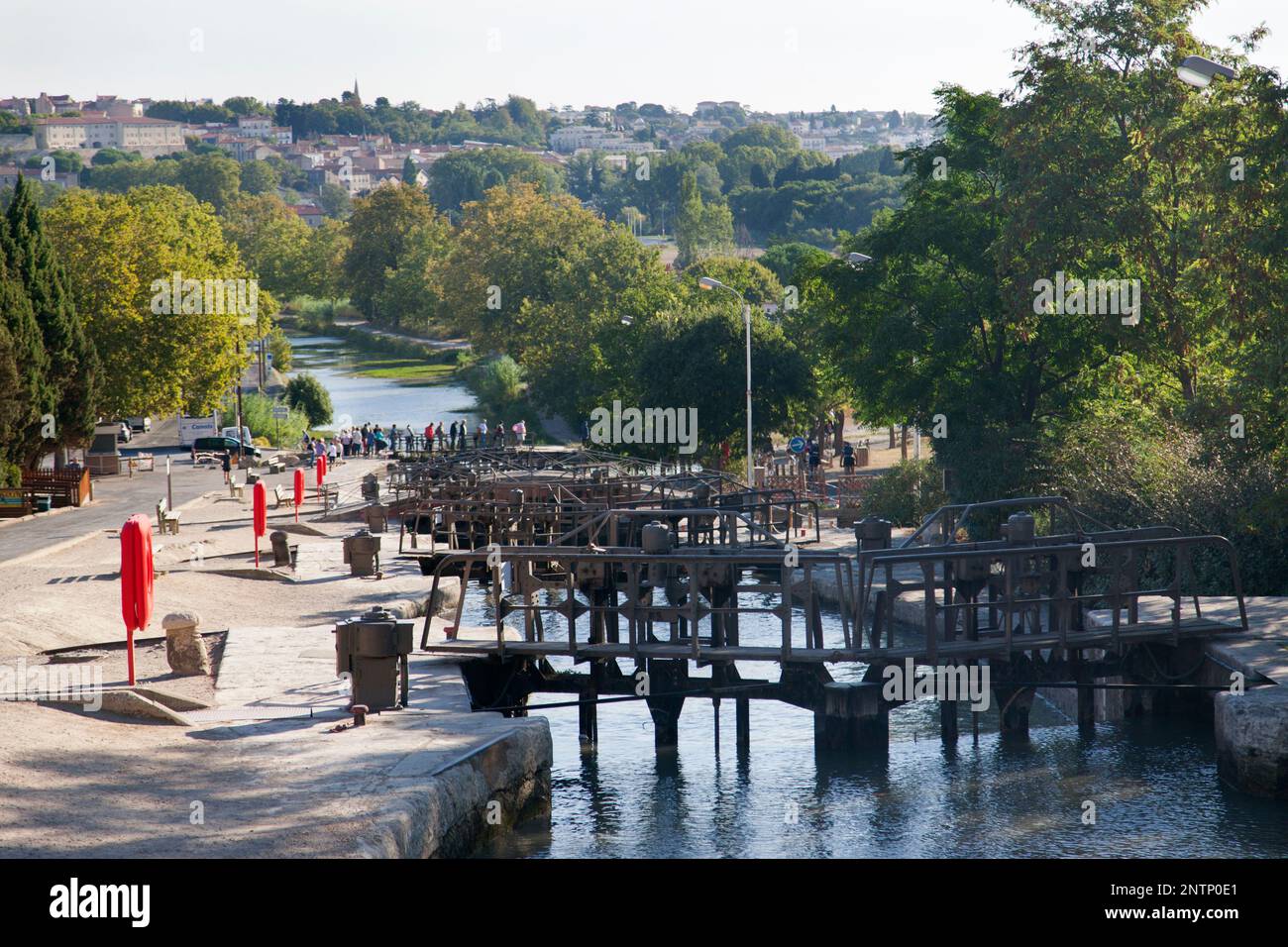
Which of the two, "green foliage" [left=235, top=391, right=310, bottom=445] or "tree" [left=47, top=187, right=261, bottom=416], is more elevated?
"tree" [left=47, top=187, right=261, bottom=416]

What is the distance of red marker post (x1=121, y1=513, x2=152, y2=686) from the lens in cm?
1909

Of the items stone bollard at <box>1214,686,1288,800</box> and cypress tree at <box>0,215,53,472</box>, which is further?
cypress tree at <box>0,215,53,472</box>

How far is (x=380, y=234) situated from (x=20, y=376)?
309 ft

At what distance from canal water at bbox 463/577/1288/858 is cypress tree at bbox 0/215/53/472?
23377 mm

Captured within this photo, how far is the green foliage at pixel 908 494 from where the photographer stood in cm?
3972

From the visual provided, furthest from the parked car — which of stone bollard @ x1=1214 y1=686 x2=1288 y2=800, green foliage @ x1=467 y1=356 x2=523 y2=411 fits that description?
stone bollard @ x1=1214 y1=686 x2=1288 y2=800

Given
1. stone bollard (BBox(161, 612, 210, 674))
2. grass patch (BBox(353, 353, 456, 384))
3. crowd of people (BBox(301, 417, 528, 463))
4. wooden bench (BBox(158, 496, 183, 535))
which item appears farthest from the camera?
grass patch (BBox(353, 353, 456, 384))

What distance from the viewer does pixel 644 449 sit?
179 ft

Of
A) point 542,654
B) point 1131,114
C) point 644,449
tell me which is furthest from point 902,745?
point 644,449

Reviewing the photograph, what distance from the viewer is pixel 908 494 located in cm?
4062

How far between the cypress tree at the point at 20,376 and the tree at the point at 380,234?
88.3m

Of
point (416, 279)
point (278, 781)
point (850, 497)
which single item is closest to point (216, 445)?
point (850, 497)

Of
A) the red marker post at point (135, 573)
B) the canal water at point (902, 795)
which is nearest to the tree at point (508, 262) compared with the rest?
the canal water at point (902, 795)

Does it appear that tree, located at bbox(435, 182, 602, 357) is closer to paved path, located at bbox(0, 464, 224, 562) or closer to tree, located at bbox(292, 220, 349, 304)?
paved path, located at bbox(0, 464, 224, 562)
